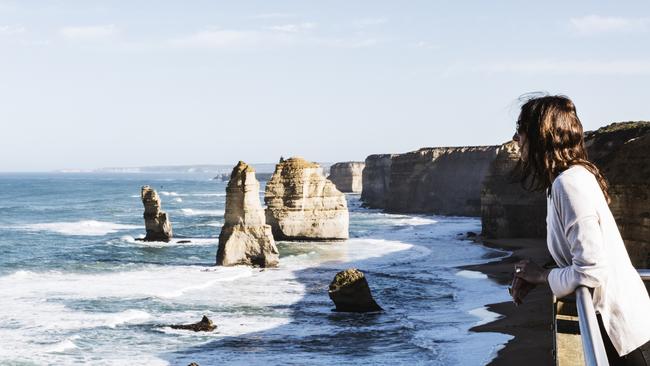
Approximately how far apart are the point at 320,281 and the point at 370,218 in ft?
156

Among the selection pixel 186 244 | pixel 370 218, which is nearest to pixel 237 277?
pixel 186 244

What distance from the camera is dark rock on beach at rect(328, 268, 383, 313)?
2608cm

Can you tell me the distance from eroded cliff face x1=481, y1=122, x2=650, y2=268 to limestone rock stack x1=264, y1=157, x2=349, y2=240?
35.5 feet

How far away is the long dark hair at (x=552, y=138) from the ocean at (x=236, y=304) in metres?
16.3

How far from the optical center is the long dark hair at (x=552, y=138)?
315cm

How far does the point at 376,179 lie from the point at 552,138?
359 feet

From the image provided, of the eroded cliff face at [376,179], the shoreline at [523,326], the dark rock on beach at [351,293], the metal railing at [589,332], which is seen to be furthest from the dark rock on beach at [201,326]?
the eroded cliff face at [376,179]

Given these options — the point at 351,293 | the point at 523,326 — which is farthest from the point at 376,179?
the point at 523,326

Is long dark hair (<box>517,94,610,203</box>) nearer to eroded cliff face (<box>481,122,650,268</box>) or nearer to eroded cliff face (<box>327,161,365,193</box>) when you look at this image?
eroded cliff face (<box>481,122,650,268</box>)

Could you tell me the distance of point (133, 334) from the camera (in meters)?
23.1

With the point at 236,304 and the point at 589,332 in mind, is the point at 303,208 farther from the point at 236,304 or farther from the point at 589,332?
the point at 589,332

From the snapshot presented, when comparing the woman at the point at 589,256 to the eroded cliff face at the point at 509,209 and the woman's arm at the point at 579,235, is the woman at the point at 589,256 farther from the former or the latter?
the eroded cliff face at the point at 509,209

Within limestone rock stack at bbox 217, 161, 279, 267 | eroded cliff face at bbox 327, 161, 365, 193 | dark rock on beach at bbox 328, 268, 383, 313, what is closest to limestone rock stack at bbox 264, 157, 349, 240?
limestone rock stack at bbox 217, 161, 279, 267

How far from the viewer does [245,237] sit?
4038 cm
